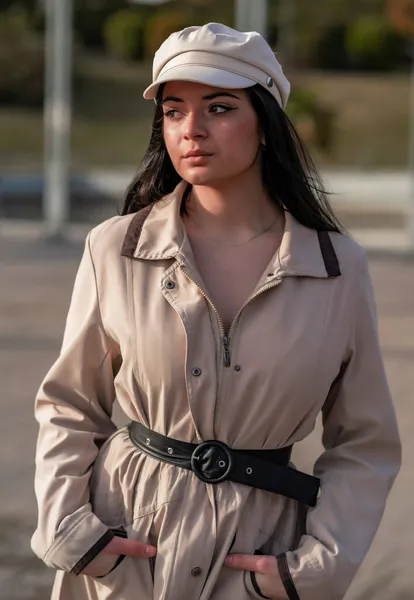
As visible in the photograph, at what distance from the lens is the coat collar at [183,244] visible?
8.13 ft

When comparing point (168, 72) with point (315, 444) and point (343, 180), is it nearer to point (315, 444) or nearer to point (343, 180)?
point (315, 444)

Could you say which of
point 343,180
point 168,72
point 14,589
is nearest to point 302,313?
point 168,72

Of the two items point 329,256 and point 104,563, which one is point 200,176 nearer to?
point 329,256

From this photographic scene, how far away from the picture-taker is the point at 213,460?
2.42 m

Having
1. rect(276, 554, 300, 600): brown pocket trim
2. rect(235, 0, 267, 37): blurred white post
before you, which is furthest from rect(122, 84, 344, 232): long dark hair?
rect(235, 0, 267, 37): blurred white post

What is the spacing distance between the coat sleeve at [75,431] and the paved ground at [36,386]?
216 centimetres

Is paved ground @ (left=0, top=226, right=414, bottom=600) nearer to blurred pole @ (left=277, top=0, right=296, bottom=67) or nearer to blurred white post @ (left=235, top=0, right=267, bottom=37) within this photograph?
blurred white post @ (left=235, top=0, right=267, bottom=37)

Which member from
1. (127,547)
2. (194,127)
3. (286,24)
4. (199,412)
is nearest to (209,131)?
(194,127)

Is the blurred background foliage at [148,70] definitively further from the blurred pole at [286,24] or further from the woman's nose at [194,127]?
the woman's nose at [194,127]

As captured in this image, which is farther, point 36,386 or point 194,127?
point 36,386

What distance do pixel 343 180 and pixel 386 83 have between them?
591 cm

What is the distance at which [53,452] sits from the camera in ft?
8.30

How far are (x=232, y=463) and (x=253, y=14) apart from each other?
1385cm

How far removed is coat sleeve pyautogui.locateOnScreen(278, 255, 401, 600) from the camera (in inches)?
96.7
